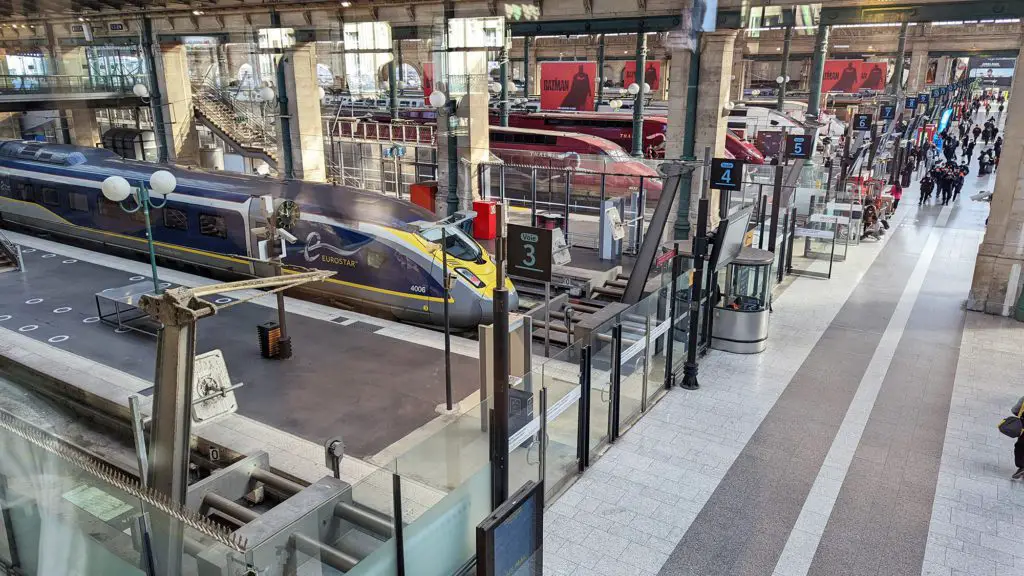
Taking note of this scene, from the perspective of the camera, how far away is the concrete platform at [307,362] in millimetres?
9719

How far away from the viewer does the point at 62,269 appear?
17.2 meters

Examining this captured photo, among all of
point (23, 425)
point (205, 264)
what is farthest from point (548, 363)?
point (205, 264)

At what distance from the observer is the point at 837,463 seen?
8.25 meters

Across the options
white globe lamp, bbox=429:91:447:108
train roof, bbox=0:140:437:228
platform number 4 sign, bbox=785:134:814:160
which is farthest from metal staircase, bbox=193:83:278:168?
platform number 4 sign, bbox=785:134:814:160

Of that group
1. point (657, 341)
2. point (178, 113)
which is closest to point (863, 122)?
point (657, 341)

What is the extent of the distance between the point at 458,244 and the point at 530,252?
169 inches

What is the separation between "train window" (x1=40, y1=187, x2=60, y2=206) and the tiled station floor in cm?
1769

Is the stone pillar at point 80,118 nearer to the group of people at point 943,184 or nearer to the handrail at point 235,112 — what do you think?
the handrail at point 235,112

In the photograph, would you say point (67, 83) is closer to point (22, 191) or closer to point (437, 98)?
point (22, 191)

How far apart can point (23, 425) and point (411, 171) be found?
21.0 m

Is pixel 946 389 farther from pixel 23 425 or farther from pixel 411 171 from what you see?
pixel 411 171

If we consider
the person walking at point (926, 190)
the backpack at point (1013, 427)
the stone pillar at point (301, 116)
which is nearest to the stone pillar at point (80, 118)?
Answer: the stone pillar at point (301, 116)

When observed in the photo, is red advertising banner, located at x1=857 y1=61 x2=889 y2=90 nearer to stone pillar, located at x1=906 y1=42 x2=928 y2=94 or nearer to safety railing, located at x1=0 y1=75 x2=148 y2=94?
stone pillar, located at x1=906 y1=42 x2=928 y2=94

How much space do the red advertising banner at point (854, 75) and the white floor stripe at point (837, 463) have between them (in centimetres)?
2837
